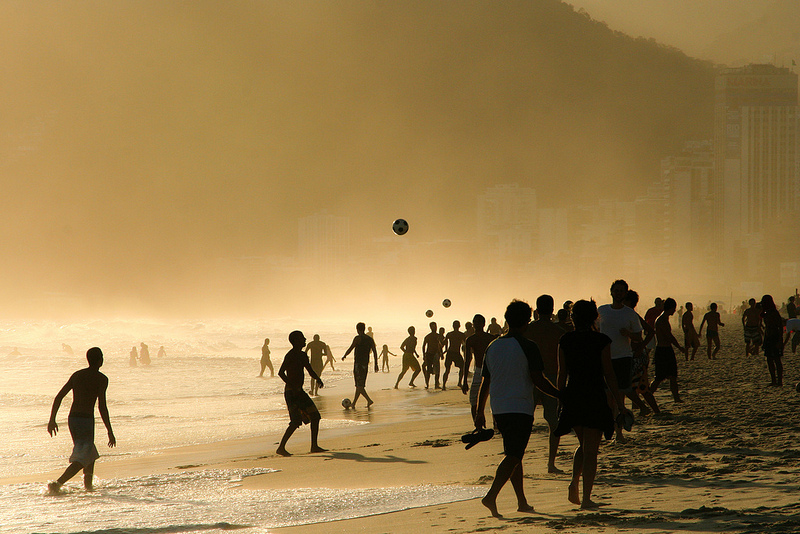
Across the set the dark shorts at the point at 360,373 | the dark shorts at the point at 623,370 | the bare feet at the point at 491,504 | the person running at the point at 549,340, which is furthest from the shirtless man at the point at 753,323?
the bare feet at the point at 491,504

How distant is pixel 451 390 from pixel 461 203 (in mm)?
178710

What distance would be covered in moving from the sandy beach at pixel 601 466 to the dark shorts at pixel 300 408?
0.47 meters

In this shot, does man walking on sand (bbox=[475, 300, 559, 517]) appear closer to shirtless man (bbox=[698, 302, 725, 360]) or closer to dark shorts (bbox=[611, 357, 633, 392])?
dark shorts (bbox=[611, 357, 633, 392])

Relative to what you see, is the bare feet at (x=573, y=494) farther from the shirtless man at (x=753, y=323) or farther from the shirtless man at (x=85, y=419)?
the shirtless man at (x=753, y=323)

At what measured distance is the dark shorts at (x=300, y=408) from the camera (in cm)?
998

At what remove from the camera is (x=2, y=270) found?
177m

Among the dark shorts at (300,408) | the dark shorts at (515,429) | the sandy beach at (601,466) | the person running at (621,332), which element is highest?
the person running at (621,332)

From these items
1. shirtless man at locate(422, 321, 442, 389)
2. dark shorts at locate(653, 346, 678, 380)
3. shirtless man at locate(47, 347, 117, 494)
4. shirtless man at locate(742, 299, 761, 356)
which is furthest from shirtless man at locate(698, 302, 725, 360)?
shirtless man at locate(47, 347, 117, 494)

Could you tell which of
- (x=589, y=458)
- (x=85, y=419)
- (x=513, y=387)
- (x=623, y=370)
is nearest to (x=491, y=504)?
(x=589, y=458)

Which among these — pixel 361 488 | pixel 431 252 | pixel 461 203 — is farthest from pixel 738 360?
pixel 461 203

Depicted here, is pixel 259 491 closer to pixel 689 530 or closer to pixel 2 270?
pixel 689 530

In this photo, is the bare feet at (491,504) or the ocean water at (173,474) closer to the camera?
the bare feet at (491,504)

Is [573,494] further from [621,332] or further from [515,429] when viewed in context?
[621,332]

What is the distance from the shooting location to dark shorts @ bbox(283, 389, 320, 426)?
9977 mm
